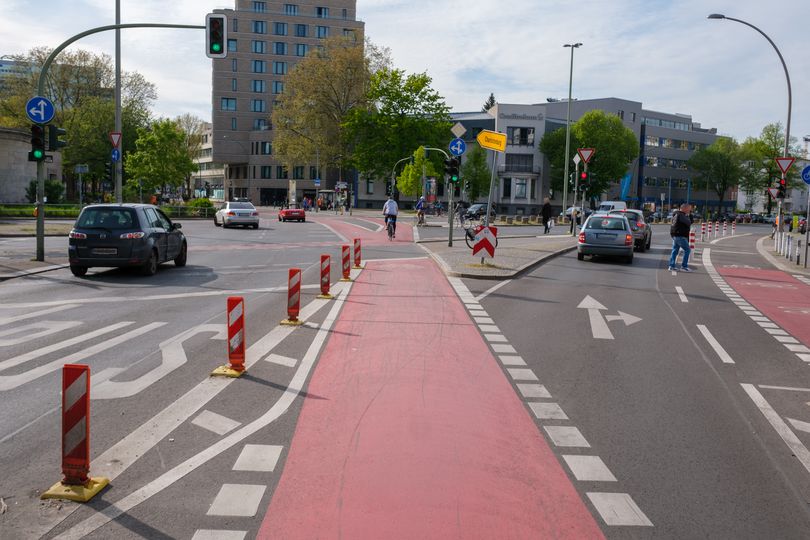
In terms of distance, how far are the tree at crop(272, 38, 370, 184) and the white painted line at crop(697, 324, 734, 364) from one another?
67528 millimetres

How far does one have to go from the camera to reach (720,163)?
371 feet

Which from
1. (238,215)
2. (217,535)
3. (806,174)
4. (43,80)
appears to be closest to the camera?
(217,535)

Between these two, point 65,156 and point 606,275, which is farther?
point 65,156

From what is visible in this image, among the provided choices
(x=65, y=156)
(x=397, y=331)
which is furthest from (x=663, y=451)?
(x=65, y=156)

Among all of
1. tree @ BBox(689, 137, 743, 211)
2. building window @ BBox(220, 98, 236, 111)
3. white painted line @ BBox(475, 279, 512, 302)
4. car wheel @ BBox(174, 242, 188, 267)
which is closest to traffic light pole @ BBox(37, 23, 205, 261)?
car wheel @ BBox(174, 242, 188, 267)

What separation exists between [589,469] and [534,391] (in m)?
2.18

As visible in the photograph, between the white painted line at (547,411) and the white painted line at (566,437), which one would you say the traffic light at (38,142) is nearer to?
the white painted line at (547,411)

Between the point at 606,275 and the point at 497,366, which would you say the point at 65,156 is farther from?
the point at 497,366

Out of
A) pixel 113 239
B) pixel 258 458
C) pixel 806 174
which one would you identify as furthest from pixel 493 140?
pixel 258 458

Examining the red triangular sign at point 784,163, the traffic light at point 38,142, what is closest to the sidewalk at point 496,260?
the red triangular sign at point 784,163

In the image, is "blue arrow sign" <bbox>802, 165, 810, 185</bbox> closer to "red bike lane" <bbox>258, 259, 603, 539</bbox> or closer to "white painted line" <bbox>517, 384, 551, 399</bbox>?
"red bike lane" <bbox>258, 259, 603, 539</bbox>

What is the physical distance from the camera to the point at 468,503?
4504mm

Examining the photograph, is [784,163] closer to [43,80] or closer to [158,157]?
[43,80]

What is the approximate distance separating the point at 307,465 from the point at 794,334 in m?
8.92
